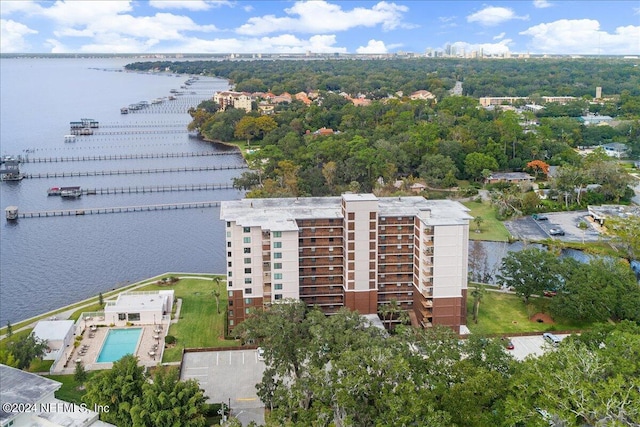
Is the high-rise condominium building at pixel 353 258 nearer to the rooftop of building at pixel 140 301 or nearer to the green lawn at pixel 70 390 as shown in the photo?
the rooftop of building at pixel 140 301

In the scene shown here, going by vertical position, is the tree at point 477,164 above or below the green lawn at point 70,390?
above

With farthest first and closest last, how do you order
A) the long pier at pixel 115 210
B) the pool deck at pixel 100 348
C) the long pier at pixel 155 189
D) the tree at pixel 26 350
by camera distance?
the long pier at pixel 155 189 < the long pier at pixel 115 210 < the pool deck at pixel 100 348 < the tree at pixel 26 350

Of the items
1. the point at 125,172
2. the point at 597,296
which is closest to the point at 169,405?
the point at 597,296

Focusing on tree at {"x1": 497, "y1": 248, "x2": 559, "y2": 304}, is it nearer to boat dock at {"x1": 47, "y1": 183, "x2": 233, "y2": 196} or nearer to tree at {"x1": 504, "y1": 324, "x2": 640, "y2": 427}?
tree at {"x1": 504, "y1": 324, "x2": 640, "y2": 427}

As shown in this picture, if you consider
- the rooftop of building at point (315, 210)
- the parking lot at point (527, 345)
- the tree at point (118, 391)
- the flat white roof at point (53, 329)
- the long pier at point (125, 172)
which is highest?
the rooftop of building at point (315, 210)

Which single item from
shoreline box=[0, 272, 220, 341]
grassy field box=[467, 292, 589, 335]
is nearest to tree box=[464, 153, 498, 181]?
grassy field box=[467, 292, 589, 335]

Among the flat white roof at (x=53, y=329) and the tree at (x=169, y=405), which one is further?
the flat white roof at (x=53, y=329)

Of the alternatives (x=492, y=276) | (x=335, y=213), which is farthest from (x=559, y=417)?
(x=492, y=276)

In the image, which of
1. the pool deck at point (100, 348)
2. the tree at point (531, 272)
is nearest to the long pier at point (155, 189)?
the pool deck at point (100, 348)
